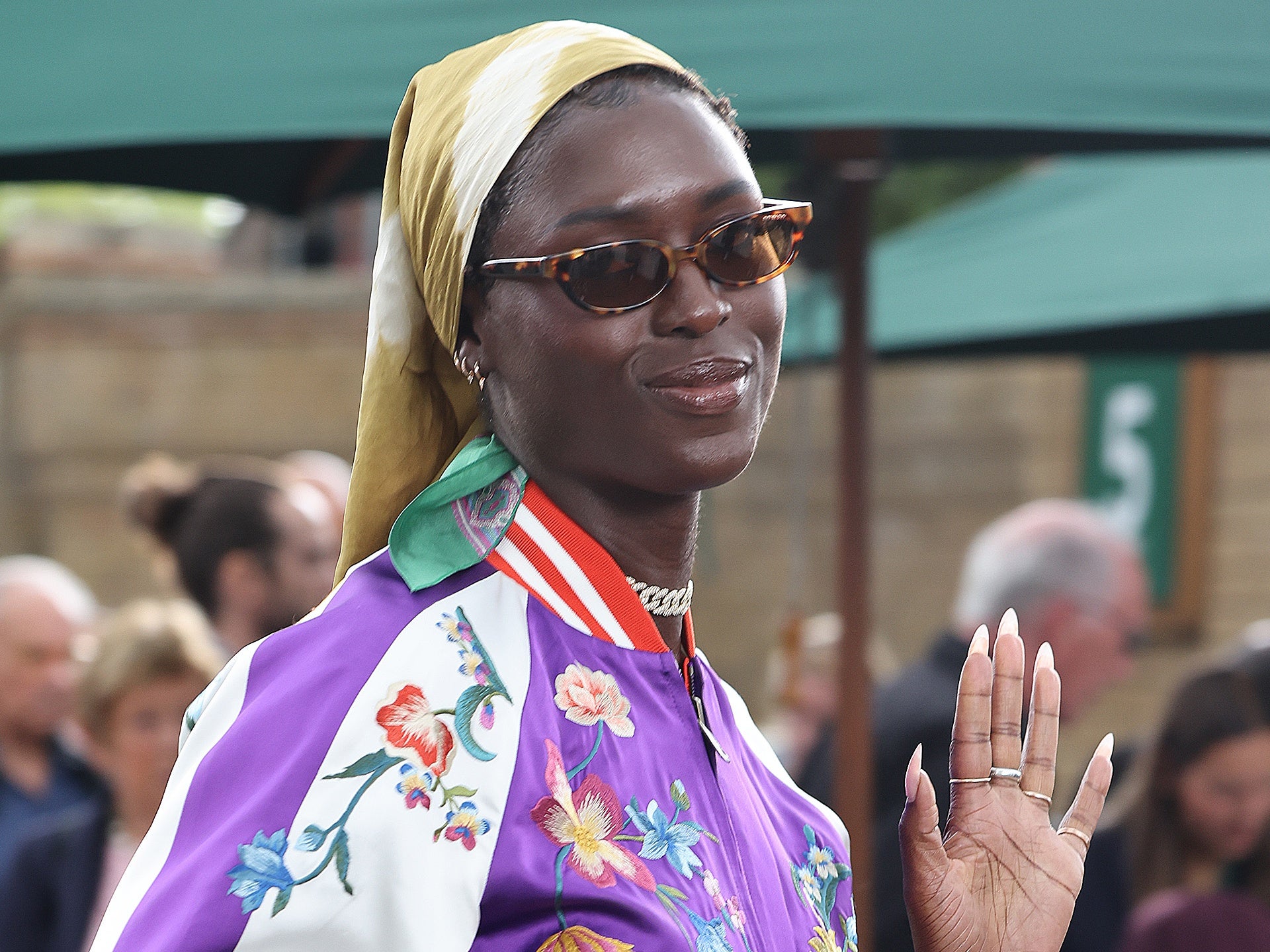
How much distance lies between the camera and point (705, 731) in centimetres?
152

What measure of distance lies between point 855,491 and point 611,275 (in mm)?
2016

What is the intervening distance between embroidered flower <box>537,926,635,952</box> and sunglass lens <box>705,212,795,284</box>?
58 cm

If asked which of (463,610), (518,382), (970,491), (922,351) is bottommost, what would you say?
(970,491)

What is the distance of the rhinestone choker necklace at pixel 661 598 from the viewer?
1.51 m

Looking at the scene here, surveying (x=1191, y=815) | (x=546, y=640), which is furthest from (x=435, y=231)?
(x=1191, y=815)

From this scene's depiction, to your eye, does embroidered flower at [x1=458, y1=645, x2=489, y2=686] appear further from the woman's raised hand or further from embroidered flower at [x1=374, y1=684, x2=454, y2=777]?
the woman's raised hand

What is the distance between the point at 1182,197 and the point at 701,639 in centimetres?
563

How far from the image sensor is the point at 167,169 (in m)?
3.39

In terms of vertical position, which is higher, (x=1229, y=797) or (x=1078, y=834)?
(x=1078, y=834)

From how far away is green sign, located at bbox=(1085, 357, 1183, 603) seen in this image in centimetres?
888

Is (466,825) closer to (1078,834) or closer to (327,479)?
(1078,834)

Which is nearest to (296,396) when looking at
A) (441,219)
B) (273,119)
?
(273,119)

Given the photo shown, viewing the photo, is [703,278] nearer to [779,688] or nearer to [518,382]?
[518,382]

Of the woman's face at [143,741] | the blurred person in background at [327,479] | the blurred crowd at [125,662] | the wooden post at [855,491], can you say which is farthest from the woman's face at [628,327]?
the blurred person in background at [327,479]
